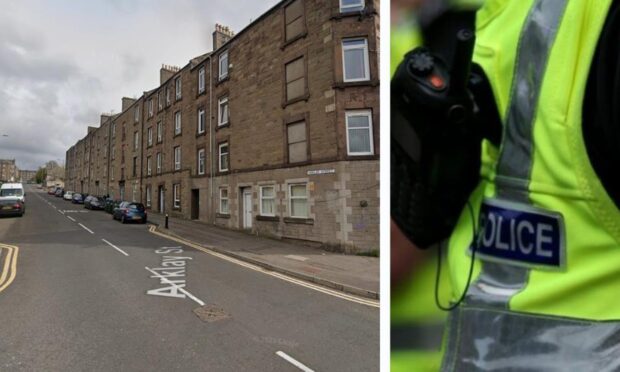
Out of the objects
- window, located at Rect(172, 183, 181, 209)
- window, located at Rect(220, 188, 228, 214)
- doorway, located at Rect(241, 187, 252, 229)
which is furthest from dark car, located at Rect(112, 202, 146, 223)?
doorway, located at Rect(241, 187, 252, 229)

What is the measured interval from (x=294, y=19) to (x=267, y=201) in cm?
580

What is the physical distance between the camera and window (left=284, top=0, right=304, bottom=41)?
34.9 ft

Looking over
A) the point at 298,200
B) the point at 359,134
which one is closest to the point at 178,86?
the point at 298,200

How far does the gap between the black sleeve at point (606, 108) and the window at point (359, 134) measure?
342 inches

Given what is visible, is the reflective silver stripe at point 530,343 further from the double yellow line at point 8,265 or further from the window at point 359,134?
the window at point 359,134

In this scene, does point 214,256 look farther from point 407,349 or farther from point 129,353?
point 407,349

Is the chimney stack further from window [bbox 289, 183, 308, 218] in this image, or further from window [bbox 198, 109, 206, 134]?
window [bbox 289, 183, 308, 218]

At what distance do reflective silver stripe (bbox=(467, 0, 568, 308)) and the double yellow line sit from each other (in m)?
6.80

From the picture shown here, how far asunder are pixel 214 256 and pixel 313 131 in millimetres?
4290

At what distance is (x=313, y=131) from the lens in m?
9.99

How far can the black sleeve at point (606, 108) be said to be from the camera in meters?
0.53

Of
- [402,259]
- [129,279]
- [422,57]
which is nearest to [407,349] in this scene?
[402,259]

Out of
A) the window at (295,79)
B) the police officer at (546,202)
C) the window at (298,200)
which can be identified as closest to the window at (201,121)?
the window at (295,79)

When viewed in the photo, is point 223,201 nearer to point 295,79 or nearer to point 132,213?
point 132,213
